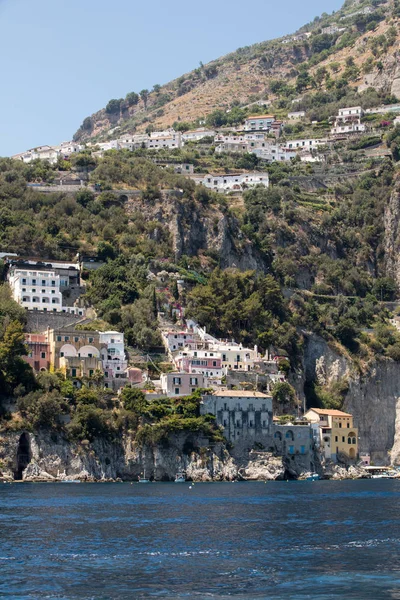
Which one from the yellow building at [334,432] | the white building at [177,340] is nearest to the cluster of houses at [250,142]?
the white building at [177,340]

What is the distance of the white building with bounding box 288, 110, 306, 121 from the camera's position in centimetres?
18562

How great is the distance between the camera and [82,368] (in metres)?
93.1

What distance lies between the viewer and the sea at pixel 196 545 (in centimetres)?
4103

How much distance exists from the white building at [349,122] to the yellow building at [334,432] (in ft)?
242

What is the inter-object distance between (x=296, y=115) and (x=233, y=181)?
42991 mm

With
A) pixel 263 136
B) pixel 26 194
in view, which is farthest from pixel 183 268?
pixel 263 136

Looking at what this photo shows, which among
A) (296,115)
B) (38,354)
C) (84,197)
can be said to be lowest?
(38,354)

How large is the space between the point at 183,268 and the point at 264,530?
210 ft

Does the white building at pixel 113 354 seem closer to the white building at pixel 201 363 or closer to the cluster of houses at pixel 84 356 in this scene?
the cluster of houses at pixel 84 356

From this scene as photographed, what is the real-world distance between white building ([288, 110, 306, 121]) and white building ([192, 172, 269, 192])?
3988 cm

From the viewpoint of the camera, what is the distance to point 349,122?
171 metres

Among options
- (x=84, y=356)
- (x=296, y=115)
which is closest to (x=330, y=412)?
(x=84, y=356)

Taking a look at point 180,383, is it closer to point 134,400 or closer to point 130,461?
point 134,400

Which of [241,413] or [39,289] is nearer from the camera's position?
[241,413]
